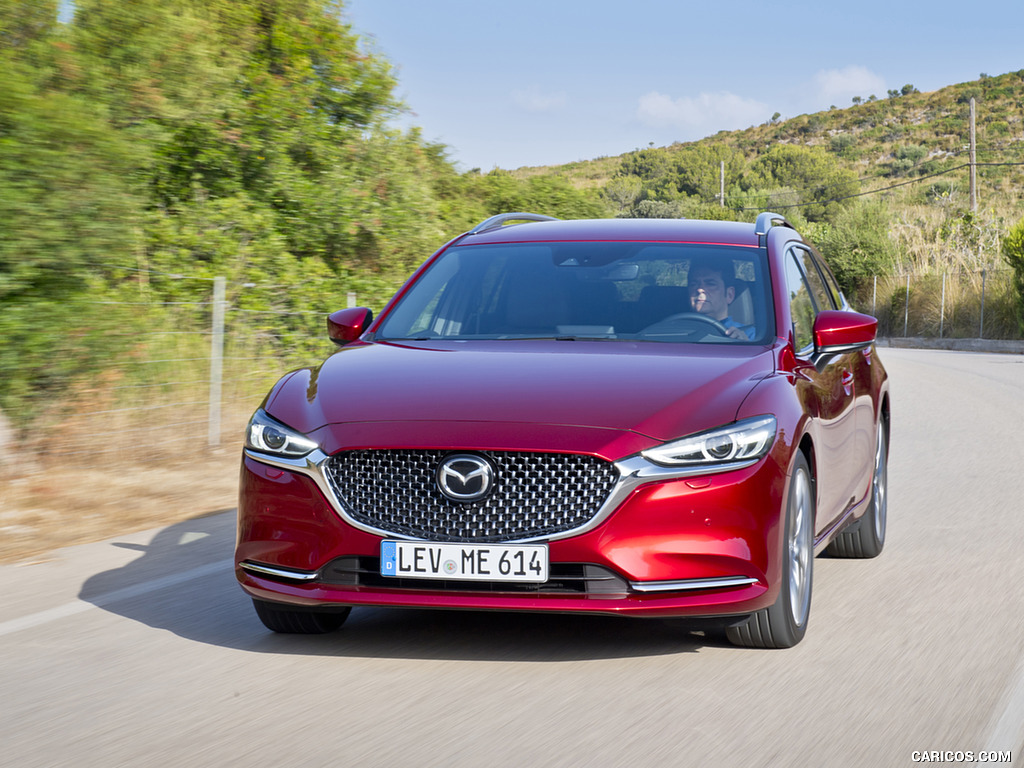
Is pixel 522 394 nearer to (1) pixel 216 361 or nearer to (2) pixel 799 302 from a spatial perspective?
(2) pixel 799 302

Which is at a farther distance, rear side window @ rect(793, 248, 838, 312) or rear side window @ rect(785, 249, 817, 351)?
rear side window @ rect(793, 248, 838, 312)

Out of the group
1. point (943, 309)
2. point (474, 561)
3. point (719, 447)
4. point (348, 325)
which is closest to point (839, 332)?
point (719, 447)

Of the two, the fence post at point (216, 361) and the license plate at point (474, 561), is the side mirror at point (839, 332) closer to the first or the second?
the license plate at point (474, 561)

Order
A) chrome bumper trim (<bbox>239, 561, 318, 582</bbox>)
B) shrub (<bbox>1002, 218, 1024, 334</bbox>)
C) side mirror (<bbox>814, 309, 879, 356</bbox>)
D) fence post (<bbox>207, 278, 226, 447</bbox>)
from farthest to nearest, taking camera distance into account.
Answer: shrub (<bbox>1002, 218, 1024, 334</bbox>), fence post (<bbox>207, 278, 226, 447</bbox>), side mirror (<bbox>814, 309, 879, 356</bbox>), chrome bumper trim (<bbox>239, 561, 318, 582</bbox>)

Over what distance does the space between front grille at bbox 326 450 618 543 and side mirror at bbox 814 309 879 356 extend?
5.20ft

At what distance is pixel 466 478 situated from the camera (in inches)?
178

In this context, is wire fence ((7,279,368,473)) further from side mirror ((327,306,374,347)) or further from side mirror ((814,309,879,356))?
side mirror ((814,309,879,356))

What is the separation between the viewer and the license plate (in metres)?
4.50

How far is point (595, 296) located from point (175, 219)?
9.24 m

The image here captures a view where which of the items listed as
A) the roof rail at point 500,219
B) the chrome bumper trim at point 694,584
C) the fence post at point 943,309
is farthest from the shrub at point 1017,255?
the chrome bumper trim at point 694,584

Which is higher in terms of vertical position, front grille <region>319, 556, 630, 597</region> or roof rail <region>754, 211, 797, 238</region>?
roof rail <region>754, 211, 797, 238</region>

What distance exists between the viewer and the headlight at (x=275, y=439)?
4785 millimetres

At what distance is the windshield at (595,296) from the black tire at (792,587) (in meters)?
0.79

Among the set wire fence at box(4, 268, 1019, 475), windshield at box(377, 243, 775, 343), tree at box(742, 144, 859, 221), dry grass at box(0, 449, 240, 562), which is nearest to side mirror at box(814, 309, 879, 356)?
windshield at box(377, 243, 775, 343)
